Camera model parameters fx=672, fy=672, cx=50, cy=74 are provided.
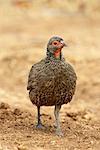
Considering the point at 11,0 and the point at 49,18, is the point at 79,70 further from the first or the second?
the point at 11,0

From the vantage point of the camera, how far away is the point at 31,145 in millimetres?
8695

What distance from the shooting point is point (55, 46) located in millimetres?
9461

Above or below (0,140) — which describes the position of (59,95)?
above

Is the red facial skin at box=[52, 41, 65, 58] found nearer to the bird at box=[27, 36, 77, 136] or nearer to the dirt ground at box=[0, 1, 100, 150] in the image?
the bird at box=[27, 36, 77, 136]

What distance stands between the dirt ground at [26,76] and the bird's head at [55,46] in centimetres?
117

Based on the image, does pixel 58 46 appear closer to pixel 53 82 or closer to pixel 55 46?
pixel 55 46

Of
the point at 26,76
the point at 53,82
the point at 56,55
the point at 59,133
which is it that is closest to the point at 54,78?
the point at 53,82

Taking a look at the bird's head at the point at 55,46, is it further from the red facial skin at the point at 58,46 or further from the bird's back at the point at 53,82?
the bird's back at the point at 53,82

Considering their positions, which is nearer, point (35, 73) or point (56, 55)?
point (56, 55)

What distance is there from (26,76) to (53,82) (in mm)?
8473

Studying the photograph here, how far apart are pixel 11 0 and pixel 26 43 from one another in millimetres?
12734

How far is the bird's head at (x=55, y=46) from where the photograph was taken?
943 centimetres

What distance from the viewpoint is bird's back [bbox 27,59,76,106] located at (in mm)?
9500

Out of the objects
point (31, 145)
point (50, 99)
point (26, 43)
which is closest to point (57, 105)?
point (50, 99)
